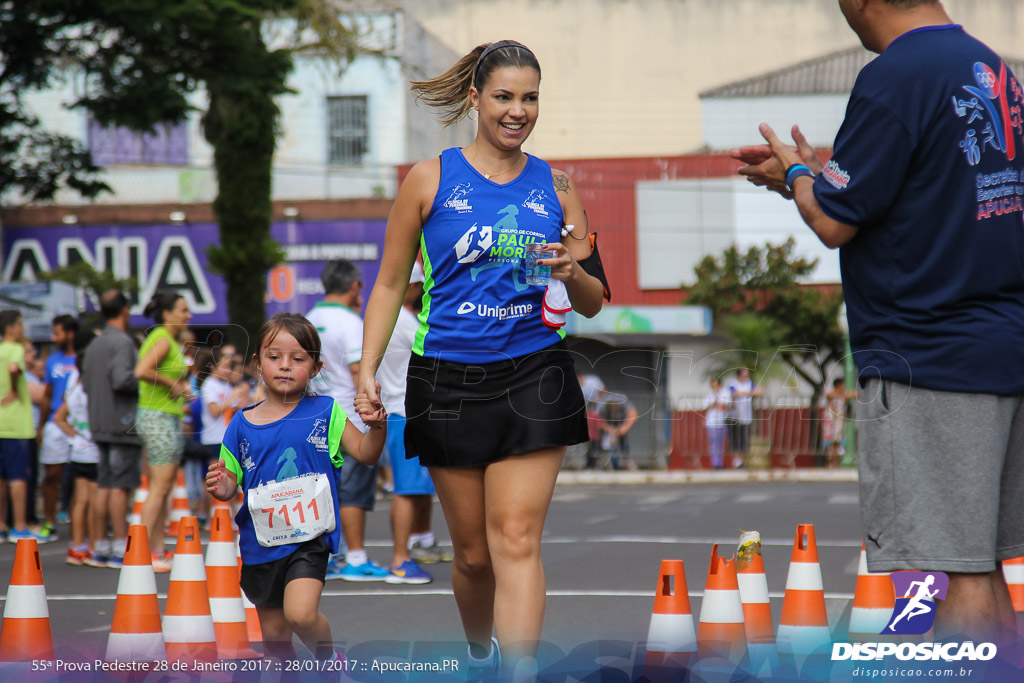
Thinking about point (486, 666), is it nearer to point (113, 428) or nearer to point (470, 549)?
point (470, 549)

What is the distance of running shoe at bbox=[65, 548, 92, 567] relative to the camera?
9234mm

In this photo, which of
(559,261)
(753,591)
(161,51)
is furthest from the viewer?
(161,51)

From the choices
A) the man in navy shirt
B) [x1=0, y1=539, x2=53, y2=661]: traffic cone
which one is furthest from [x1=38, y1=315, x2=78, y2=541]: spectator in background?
the man in navy shirt

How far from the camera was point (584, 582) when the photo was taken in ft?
25.5

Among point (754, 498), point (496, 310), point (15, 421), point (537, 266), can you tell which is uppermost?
point (537, 266)

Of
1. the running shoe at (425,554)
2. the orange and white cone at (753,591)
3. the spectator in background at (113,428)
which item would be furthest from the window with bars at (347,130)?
the orange and white cone at (753,591)

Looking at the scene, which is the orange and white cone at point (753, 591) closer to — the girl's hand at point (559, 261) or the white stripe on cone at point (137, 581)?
the girl's hand at point (559, 261)

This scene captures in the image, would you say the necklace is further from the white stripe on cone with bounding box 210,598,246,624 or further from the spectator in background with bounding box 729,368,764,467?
the spectator in background with bounding box 729,368,764,467

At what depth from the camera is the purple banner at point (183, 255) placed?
29.6m

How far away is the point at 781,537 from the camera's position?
10.5 m

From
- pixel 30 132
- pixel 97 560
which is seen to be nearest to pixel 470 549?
pixel 97 560

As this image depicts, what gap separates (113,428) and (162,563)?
1.08 m

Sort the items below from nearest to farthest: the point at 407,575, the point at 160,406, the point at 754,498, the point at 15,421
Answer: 1. the point at 407,575
2. the point at 160,406
3. the point at 15,421
4. the point at 754,498

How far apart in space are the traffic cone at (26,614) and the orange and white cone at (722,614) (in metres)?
2.51
